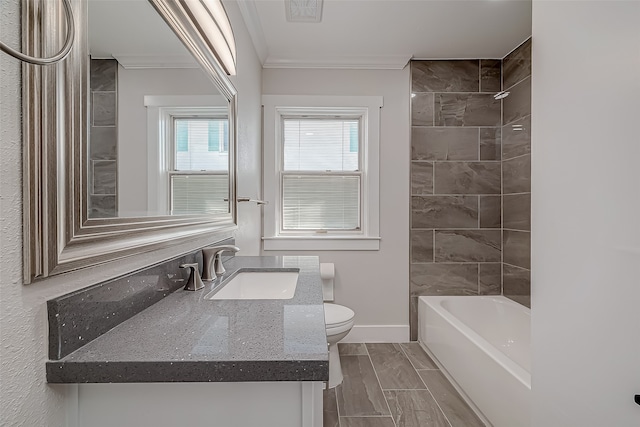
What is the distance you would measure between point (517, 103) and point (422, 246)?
4.48 ft

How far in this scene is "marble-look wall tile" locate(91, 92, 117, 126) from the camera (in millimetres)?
698

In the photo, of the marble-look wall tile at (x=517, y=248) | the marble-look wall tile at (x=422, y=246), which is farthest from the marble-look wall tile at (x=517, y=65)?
the marble-look wall tile at (x=422, y=246)

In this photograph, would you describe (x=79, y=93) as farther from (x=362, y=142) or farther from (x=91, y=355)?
(x=362, y=142)

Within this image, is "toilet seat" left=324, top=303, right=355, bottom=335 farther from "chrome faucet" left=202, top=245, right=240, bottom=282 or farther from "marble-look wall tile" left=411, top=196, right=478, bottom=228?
"marble-look wall tile" left=411, top=196, right=478, bottom=228

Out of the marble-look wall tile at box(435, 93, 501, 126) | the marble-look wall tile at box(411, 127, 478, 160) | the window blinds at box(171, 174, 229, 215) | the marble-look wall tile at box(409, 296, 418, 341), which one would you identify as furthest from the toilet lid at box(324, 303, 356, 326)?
the marble-look wall tile at box(435, 93, 501, 126)

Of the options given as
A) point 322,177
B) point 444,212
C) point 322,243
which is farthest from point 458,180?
point 322,243

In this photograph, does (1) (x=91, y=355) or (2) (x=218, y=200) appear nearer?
(1) (x=91, y=355)

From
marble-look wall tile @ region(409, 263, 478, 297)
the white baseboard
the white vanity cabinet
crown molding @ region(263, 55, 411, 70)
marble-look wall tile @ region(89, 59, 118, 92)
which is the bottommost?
the white baseboard

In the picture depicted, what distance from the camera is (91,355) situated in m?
0.61

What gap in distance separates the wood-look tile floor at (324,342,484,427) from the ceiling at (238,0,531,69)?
7.89ft

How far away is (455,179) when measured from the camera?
2.74 m

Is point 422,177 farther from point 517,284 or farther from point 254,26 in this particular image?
point 254,26

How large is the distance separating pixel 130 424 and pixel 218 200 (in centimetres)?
108

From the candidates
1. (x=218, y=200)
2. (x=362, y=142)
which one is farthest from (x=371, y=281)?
(x=218, y=200)
